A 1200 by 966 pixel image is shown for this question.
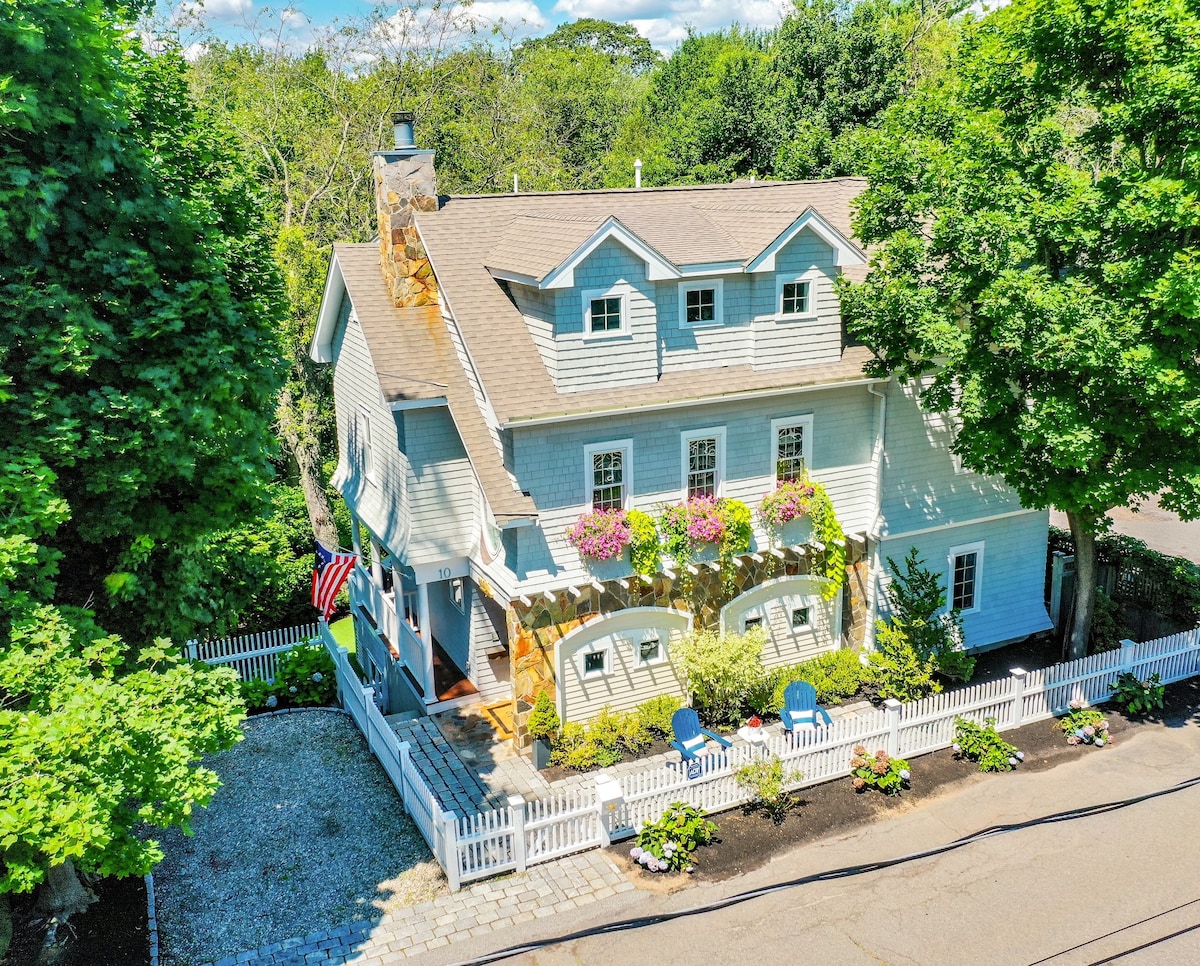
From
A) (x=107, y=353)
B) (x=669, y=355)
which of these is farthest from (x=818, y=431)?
(x=107, y=353)

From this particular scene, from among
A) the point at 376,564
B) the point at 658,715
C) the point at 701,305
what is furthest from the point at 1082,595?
the point at 376,564

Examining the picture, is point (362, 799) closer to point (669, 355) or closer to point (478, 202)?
point (669, 355)

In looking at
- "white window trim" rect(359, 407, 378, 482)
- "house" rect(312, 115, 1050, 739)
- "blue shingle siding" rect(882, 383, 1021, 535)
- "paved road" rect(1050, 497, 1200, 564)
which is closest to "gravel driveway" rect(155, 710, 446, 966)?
"house" rect(312, 115, 1050, 739)

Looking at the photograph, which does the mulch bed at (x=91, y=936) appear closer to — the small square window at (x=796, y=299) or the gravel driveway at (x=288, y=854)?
the gravel driveway at (x=288, y=854)

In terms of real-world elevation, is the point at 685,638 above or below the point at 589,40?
below

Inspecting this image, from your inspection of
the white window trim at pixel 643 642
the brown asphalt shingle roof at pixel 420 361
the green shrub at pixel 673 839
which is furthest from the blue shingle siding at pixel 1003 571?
the brown asphalt shingle roof at pixel 420 361
